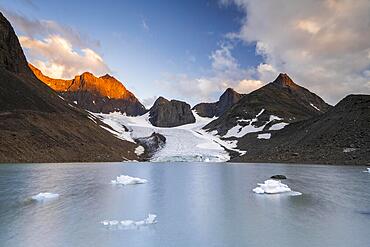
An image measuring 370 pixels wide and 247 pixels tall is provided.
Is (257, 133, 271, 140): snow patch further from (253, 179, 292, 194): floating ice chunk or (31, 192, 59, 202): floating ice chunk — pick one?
(31, 192, 59, 202): floating ice chunk

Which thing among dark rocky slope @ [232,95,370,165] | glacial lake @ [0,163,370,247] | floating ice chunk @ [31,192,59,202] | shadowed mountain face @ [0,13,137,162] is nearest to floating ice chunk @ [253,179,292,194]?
glacial lake @ [0,163,370,247]

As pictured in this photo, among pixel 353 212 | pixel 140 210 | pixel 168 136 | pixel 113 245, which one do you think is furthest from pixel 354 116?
pixel 113 245

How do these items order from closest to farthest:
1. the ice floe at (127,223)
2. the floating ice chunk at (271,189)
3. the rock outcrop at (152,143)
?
the ice floe at (127,223) → the floating ice chunk at (271,189) → the rock outcrop at (152,143)

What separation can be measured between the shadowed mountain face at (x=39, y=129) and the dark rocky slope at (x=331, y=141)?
40656mm

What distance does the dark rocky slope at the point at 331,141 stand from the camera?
241ft

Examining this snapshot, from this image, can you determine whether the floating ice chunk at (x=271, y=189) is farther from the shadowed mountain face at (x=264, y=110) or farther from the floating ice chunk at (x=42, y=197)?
the shadowed mountain face at (x=264, y=110)

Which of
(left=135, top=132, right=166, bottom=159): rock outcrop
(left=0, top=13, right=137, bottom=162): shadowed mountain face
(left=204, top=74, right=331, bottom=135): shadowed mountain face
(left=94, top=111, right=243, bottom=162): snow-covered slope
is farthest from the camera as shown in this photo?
(left=204, top=74, right=331, bottom=135): shadowed mountain face

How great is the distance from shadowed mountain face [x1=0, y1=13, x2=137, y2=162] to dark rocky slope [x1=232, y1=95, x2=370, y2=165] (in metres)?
40.7

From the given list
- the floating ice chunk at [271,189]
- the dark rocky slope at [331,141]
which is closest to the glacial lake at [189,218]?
the floating ice chunk at [271,189]

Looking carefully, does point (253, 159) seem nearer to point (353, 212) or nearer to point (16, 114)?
point (16, 114)

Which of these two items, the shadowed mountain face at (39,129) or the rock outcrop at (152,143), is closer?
the shadowed mountain face at (39,129)

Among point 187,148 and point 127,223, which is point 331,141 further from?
point 127,223

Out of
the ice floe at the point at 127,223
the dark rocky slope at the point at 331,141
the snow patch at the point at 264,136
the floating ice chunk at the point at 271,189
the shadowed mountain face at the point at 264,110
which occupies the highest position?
the shadowed mountain face at the point at 264,110

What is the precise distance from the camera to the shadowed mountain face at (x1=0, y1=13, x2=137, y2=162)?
76.1 m
